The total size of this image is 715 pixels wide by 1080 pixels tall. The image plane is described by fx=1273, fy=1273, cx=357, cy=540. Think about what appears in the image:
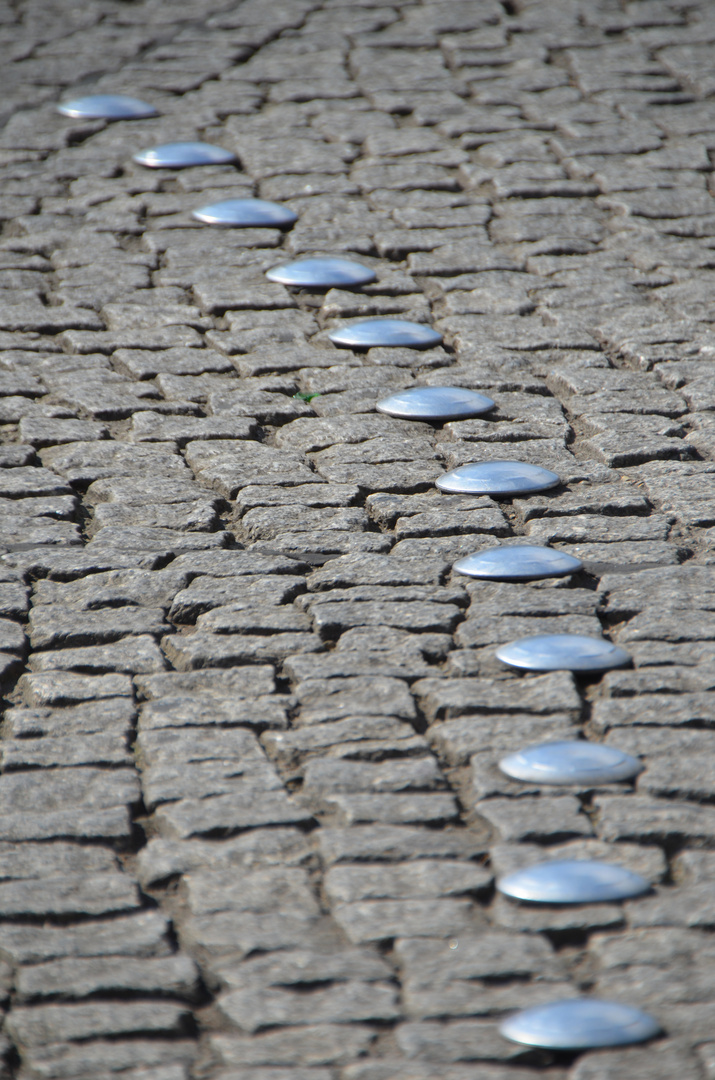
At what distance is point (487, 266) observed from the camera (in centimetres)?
501

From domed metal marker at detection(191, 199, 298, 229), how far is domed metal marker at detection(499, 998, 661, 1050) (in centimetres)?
408

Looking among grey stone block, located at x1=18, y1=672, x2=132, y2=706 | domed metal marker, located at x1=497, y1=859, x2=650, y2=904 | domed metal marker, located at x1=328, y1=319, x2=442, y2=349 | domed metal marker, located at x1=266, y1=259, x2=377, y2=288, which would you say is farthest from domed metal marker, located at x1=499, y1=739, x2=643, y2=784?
domed metal marker, located at x1=266, y1=259, x2=377, y2=288

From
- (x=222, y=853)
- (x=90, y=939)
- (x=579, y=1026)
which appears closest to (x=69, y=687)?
(x=222, y=853)

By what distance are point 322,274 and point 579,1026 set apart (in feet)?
11.6

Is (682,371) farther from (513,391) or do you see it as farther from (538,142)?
(538,142)

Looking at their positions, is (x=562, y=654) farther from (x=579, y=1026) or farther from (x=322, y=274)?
(x=322, y=274)

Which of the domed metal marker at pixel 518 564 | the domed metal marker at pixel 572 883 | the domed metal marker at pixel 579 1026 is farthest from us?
the domed metal marker at pixel 518 564

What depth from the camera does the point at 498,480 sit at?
3564mm

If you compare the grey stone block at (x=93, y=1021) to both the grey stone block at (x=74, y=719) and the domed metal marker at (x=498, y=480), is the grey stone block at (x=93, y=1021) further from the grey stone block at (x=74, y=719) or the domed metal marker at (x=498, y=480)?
the domed metal marker at (x=498, y=480)

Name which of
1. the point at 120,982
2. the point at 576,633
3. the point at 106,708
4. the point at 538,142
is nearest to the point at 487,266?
the point at 538,142

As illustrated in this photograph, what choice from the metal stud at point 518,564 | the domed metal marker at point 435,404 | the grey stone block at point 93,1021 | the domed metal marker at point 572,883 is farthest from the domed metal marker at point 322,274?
the grey stone block at point 93,1021

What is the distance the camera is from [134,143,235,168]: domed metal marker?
19.6ft

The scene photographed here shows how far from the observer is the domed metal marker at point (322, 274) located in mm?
4863

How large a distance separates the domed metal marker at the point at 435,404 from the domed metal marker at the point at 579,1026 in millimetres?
2360
